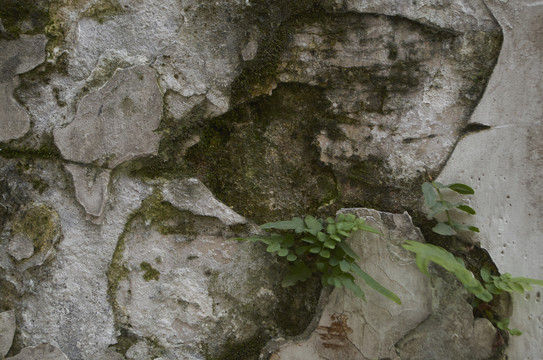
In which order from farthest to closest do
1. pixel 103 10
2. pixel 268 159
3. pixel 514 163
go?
pixel 268 159 < pixel 103 10 < pixel 514 163

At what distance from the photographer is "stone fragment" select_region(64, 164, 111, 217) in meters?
1.65

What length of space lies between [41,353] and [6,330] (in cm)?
15

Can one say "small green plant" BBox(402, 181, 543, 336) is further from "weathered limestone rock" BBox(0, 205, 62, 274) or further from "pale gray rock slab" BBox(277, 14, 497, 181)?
"weathered limestone rock" BBox(0, 205, 62, 274)

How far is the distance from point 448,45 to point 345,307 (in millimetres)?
1013

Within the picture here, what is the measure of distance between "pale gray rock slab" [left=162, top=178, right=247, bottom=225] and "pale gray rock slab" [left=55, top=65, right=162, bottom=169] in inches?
7.4

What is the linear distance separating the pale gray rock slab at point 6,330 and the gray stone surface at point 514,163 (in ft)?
5.45

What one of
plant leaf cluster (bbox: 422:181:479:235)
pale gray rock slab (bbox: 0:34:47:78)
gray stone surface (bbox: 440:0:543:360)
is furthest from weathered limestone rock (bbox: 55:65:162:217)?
gray stone surface (bbox: 440:0:543:360)

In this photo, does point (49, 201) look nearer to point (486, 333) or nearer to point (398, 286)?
point (398, 286)

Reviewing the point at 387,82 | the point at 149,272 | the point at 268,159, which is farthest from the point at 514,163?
the point at 149,272

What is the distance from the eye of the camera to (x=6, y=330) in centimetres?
163

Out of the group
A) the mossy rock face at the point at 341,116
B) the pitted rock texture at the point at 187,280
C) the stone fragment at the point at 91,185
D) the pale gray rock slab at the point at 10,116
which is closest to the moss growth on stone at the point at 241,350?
the pitted rock texture at the point at 187,280

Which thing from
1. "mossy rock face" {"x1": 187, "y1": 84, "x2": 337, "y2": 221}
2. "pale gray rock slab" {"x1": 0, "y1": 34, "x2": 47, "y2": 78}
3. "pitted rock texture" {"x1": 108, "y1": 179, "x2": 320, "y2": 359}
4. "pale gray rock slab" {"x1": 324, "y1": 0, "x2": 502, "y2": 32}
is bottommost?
"pitted rock texture" {"x1": 108, "y1": 179, "x2": 320, "y2": 359}

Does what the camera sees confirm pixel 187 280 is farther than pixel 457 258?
Yes

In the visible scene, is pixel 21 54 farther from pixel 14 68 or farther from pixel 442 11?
pixel 442 11
